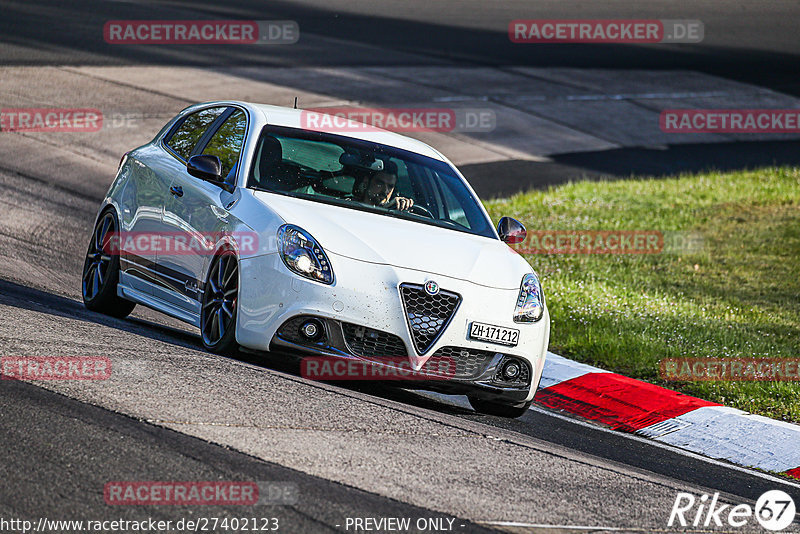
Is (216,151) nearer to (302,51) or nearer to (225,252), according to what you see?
(225,252)

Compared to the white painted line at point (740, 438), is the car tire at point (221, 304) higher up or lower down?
higher up

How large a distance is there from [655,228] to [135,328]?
8.63m

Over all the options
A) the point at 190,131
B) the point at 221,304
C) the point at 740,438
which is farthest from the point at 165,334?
the point at 740,438

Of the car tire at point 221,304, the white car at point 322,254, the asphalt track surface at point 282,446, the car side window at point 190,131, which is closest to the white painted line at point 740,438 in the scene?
the asphalt track surface at point 282,446

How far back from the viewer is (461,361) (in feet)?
24.2

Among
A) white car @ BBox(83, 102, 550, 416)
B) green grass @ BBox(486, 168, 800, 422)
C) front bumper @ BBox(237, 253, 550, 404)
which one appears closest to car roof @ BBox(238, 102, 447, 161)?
white car @ BBox(83, 102, 550, 416)

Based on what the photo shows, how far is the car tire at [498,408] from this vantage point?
310 inches

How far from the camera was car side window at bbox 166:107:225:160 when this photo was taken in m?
9.03

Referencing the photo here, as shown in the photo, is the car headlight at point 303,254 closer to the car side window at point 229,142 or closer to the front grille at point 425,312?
the front grille at point 425,312

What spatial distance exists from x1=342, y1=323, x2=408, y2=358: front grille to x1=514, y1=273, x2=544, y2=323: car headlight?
2.70 feet

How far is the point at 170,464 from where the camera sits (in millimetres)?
5262

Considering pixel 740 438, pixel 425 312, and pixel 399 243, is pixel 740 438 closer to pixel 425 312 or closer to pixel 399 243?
pixel 425 312

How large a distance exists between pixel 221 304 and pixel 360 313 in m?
1.03

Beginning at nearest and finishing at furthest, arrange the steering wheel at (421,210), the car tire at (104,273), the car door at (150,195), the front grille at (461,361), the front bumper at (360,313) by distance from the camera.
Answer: the front bumper at (360,313)
the front grille at (461,361)
the steering wheel at (421,210)
the car door at (150,195)
the car tire at (104,273)
